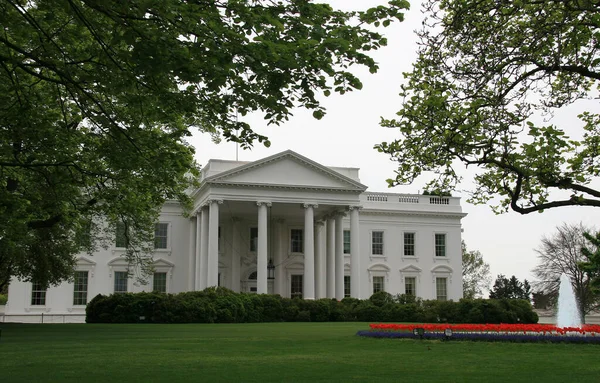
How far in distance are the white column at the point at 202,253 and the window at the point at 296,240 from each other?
8.04 metres

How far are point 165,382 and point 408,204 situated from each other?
45.5m

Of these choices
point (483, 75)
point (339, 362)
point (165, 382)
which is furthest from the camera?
point (339, 362)

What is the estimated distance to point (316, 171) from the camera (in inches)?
1721

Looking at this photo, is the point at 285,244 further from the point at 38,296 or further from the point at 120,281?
the point at 38,296

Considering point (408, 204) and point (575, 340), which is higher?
point (408, 204)

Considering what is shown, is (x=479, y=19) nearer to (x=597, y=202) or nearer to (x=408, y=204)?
(x=597, y=202)

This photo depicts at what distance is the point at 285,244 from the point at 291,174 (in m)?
7.77

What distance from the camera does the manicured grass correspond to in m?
10.2

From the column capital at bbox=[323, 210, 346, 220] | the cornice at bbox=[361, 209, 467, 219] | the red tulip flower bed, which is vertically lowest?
the red tulip flower bed

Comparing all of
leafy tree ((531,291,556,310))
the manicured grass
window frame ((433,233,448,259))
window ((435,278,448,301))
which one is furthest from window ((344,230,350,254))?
the manicured grass

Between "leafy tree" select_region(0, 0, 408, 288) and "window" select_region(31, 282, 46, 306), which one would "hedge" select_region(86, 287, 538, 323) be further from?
"leafy tree" select_region(0, 0, 408, 288)

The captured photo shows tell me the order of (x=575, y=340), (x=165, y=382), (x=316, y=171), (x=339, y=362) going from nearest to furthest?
(x=165, y=382) < (x=339, y=362) < (x=575, y=340) < (x=316, y=171)

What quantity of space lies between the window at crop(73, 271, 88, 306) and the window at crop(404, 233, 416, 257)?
24927 mm

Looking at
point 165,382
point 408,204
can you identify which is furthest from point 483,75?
point 408,204
